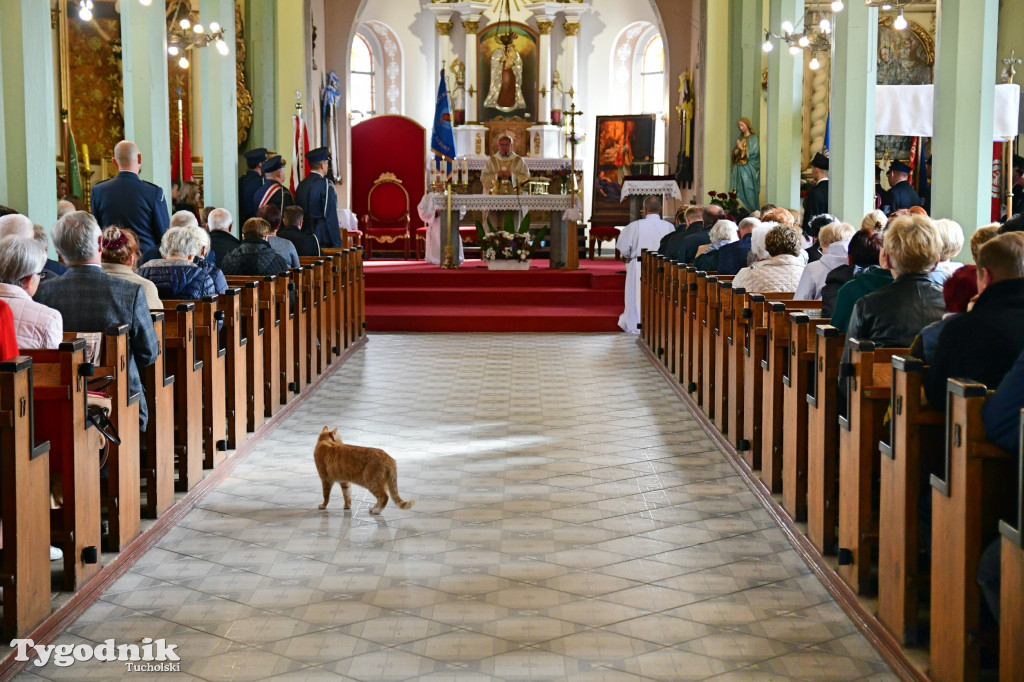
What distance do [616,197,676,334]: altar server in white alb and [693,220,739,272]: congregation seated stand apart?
121 inches

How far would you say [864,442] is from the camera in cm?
387

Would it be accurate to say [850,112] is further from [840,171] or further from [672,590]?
[672,590]

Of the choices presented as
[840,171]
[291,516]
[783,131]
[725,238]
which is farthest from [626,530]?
[783,131]

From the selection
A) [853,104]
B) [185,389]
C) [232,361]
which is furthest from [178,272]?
[853,104]

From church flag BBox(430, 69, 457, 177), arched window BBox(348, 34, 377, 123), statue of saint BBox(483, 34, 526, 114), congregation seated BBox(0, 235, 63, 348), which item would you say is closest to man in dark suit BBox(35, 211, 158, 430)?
congregation seated BBox(0, 235, 63, 348)

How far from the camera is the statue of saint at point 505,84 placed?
19953mm

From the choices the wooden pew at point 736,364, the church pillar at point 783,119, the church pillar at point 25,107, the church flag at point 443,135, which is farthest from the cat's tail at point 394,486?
the church flag at point 443,135

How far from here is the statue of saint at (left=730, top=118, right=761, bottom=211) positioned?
560 inches

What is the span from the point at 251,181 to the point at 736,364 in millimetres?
7234

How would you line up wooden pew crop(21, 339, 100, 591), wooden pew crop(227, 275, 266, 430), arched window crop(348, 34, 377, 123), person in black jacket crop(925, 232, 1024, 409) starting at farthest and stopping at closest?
arched window crop(348, 34, 377, 123) < wooden pew crop(227, 275, 266, 430) < wooden pew crop(21, 339, 100, 591) < person in black jacket crop(925, 232, 1024, 409)

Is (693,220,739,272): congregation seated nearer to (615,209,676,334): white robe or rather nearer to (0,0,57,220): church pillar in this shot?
(615,209,676,334): white robe

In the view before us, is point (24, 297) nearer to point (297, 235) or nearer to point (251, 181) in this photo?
point (297, 235)

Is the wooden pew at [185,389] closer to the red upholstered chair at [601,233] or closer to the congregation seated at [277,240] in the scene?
the congregation seated at [277,240]

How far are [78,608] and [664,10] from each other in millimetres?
16171
